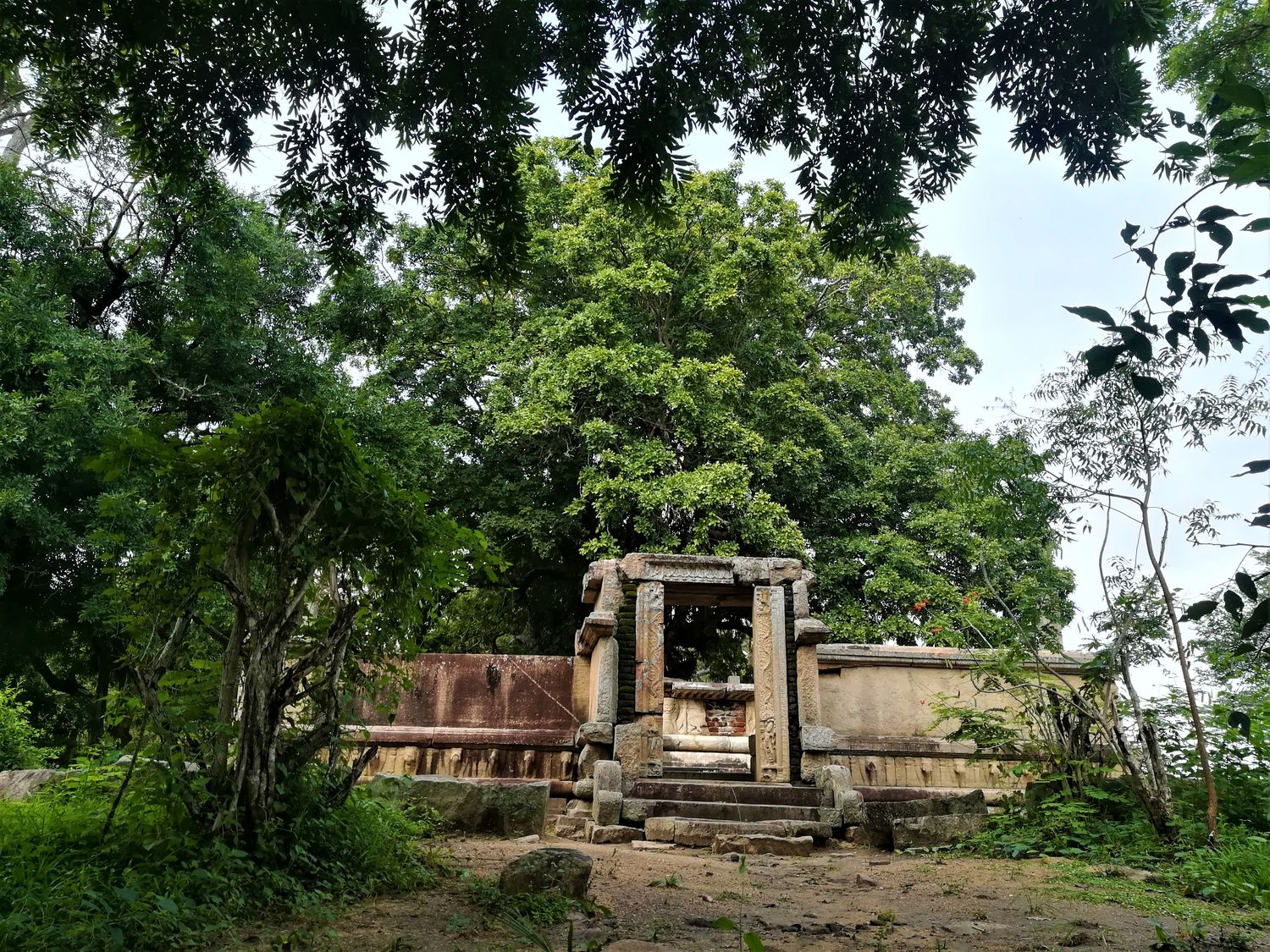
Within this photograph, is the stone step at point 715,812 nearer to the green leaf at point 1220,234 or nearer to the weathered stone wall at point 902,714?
the weathered stone wall at point 902,714

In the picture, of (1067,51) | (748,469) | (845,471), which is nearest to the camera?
(1067,51)

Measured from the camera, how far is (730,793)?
9789mm

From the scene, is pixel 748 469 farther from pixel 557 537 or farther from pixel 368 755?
pixel 368 755

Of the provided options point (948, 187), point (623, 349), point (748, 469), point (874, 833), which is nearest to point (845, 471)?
point (748, 469)

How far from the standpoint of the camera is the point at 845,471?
1756cm

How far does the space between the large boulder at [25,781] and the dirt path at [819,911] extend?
2610 mm

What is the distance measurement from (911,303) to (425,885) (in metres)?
18.9

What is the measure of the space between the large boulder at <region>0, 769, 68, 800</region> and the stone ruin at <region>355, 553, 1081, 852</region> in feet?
14.0

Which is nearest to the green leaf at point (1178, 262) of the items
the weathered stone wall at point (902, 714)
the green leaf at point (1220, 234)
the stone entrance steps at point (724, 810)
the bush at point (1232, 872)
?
the green leaf at point (1220, 234)

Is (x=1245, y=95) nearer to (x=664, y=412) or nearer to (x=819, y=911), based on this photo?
(x=819, y=911)

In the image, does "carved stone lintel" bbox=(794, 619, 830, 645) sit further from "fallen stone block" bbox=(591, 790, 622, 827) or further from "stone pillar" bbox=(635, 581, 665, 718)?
"fallen stone block" bbox=(591, 790, 622, 827)

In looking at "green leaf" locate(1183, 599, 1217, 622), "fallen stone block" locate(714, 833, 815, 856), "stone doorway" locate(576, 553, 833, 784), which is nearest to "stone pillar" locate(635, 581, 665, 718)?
"stone doorway" locate(576, 553, 833, 784)

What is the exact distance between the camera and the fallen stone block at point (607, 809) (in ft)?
29.9

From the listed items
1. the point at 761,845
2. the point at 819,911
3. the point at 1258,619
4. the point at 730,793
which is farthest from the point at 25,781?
the point at 1258,619
